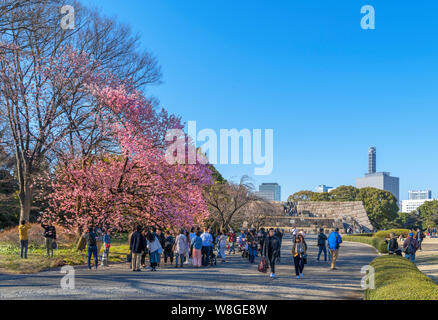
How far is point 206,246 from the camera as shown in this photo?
17938 millimetres

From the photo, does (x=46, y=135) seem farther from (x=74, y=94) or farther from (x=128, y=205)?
(x=128, y=205)

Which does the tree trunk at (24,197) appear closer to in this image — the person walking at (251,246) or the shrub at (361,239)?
Answer: the person walking at (251,246)

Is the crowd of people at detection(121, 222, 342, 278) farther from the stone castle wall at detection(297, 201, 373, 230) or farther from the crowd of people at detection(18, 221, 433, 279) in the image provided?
the stone castle wall at detection(297, 201, 373, 230)

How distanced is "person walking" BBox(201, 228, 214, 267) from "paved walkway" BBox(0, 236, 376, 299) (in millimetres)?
2232

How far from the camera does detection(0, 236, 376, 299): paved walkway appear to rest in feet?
33.0

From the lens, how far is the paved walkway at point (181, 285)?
396 inches

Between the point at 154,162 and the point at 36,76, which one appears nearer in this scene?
the point at 154,162

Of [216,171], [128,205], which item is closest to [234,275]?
[128,205]

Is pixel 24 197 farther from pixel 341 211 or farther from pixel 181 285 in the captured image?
pixel 341 211

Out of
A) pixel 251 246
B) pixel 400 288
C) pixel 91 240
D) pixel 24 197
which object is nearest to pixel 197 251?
pixel 251 246

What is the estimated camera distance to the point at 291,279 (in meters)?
13.9

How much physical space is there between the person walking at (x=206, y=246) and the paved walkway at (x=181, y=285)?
2.23 meters

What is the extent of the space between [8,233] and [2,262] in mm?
11623

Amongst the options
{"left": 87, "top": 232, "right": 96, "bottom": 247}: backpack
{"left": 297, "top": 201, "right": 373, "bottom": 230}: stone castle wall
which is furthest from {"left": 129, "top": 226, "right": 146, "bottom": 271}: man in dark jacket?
{"left": 297, "top": 201, "right": 373, "bottom": 230}: stone castle wall
